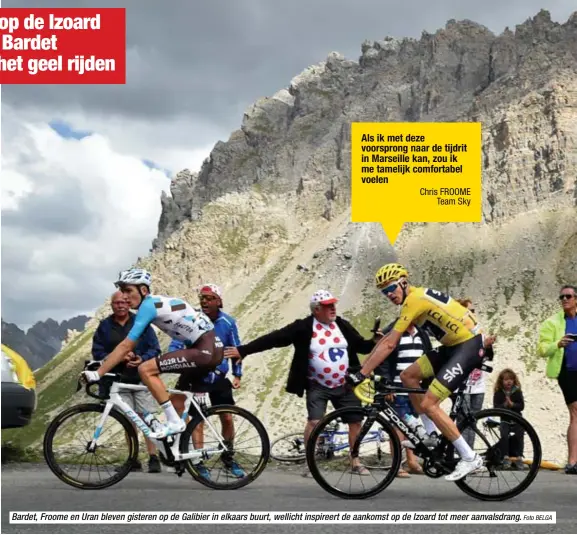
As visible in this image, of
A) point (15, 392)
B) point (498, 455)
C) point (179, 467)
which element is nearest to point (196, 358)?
point (179, 467)

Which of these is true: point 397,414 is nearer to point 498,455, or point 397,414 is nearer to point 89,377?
point 498,455

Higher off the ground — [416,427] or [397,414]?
[397,414]

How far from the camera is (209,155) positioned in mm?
177625

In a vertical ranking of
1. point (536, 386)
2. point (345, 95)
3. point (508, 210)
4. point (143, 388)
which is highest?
point (345, 95)

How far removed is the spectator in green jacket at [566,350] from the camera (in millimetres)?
10594

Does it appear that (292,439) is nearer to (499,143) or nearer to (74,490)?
(74,490)

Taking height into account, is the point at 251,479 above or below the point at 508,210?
below

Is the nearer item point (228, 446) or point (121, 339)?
point (228, 446)

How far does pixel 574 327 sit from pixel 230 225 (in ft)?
460

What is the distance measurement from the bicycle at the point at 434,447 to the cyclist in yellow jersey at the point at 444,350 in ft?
0.56

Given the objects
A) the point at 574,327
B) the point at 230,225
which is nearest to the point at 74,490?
the point at 574,327

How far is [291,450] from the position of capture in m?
10.8

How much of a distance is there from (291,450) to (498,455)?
3.70 meters
